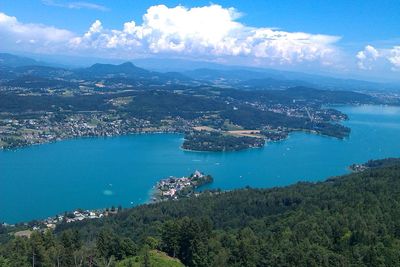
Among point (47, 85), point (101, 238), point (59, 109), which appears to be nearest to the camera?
point (101, 238)

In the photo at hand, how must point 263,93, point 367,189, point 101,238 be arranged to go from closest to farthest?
1. point 101,238
2. point 367,189
3. point 263,93

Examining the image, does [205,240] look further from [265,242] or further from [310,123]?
[310,123]

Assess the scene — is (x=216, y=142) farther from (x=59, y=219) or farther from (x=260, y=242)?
(x=260, y=242)

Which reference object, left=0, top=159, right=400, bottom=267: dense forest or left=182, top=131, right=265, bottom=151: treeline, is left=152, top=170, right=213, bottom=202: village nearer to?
left=0, top=159, right=400, bottom=267: dense forest

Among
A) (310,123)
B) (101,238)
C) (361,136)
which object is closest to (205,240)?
(101,238)

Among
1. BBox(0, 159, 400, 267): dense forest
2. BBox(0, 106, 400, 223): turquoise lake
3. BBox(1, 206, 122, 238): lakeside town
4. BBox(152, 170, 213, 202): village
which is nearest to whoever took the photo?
BBox(0, 159, 400, 267): dense forest

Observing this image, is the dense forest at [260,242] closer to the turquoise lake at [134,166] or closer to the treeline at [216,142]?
the turquoise lake at [134,166]

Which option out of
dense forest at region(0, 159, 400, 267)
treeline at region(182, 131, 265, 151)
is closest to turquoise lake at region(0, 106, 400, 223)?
treeline at region(182, 131, 265, 151)

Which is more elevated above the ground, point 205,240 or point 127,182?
point 205,240

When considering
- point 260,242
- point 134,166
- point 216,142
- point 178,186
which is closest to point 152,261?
point 260,242
